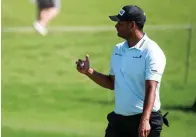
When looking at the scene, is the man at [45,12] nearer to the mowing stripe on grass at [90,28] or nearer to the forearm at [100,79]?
the mowing stripe on grass at [90,28]

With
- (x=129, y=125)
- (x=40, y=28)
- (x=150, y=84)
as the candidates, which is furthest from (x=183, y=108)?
(x=150, y=84)

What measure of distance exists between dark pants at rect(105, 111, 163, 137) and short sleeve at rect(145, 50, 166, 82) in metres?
0.34

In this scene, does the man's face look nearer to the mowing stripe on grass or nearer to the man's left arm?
the man's left arm

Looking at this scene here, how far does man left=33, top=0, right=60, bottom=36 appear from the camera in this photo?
7648 millimetres

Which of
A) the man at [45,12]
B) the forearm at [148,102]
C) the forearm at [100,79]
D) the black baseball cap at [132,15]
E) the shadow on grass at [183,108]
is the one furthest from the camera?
the shadow on grass at [183,108]

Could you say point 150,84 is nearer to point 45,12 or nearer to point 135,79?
point 135,79

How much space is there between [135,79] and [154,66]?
0.19 meters

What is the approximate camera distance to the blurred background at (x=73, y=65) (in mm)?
7730

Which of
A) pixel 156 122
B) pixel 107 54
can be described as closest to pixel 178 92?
pixel 107 54

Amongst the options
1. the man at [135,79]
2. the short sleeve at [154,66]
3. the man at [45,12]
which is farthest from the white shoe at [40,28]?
the short sleeve at [154,66]

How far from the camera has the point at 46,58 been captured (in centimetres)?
780

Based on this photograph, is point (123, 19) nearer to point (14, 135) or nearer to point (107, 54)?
point (107, 54)

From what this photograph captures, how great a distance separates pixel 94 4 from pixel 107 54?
0.53 m

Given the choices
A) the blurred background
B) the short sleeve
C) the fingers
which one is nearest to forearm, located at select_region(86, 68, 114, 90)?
the short sleeve
